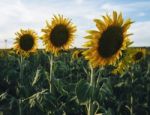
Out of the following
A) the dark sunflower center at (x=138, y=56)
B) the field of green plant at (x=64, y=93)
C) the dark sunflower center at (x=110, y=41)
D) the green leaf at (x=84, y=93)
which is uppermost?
the dark sunflower center at (x=110, y=41)

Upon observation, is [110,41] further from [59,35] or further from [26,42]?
[26,42]

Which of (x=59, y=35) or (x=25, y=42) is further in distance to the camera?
(x=25, y=42)

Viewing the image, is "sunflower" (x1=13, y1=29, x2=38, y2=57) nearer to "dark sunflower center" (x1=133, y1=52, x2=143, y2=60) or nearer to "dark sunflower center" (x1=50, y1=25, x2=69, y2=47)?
"dark sunflower center" (x1=50, y1=25, x2=69, y2=47)

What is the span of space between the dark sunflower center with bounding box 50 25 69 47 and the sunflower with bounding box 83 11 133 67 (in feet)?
8.75

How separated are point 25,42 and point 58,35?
184 centimetres

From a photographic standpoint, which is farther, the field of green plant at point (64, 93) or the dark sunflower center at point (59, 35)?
the dark sunflower center at point (59, 35)

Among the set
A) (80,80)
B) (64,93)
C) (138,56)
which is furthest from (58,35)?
Answer: (138,56)

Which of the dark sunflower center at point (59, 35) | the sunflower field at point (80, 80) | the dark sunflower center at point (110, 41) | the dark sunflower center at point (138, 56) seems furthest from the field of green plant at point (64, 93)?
the dark sunflower center at point (138, 56)

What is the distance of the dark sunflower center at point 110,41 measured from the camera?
4.43 meters

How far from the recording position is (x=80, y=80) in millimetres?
4688

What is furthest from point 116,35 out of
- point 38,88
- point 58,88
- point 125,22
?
point 38,88

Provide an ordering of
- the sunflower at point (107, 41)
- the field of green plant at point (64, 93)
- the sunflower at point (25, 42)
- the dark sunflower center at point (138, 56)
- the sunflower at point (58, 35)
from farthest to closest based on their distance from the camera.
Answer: the dark sunflower center at point (138, 56) < the sunflower at point (25, 42) < the sunflower at point (58, 35) < the field of green plant at point (64, 93) < the sunflower at point (107, 41)

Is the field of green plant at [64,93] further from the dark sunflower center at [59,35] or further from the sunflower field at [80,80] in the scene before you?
the dark sunflower center at [59,35]

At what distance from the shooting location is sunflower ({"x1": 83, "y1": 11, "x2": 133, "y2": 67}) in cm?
439
